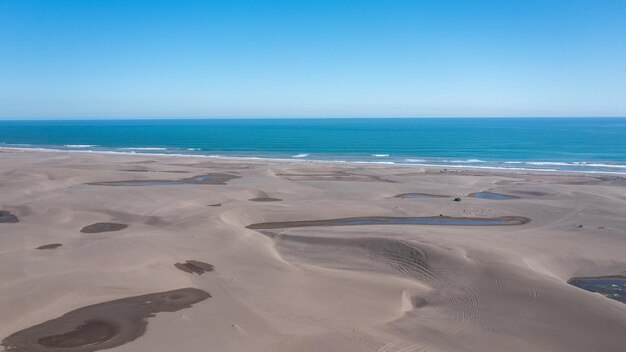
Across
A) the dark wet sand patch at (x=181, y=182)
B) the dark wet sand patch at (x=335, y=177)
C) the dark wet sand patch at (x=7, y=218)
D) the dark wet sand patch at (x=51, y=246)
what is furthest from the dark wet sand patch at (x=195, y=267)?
the dark wet sand patch at (x=335, y=177)

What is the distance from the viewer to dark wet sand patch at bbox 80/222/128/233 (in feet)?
63.4

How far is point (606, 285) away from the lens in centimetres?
1368

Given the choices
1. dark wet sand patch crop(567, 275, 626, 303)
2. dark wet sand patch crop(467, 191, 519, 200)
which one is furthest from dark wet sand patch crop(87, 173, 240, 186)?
dark wet sand patch crop(567, 275, 626, 303)

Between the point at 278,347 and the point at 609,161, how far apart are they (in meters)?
55.7

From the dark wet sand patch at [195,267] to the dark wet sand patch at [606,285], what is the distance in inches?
446

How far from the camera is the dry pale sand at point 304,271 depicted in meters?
10.0

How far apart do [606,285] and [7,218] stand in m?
24.6

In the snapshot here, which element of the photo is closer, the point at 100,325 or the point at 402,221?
the point at 100,325

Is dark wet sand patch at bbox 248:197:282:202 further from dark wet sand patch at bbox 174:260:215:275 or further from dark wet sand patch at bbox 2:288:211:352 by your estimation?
dark wet sand patch at bbox 2:288:211:352

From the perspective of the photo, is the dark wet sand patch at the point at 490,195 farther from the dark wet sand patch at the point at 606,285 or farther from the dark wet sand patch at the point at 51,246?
the dark wet sand patch at the point at 51,246

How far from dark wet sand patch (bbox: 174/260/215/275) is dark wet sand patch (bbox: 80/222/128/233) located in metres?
6.50

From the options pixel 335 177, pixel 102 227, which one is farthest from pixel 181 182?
pixel 102 227

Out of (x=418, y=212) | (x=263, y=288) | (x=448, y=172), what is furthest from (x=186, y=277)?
(x=448, y=172)

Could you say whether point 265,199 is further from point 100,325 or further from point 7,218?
point 100,325
